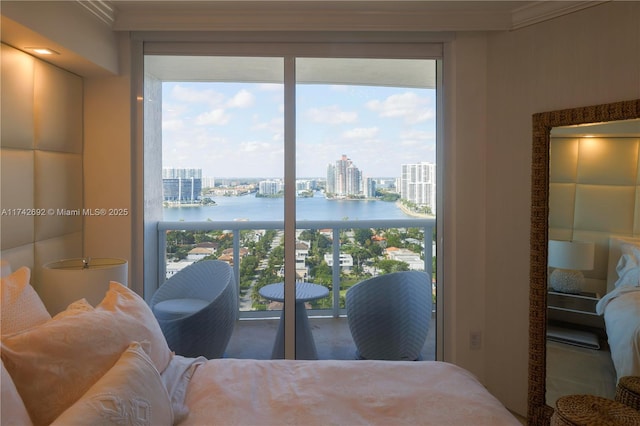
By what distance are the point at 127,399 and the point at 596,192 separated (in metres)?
2.50

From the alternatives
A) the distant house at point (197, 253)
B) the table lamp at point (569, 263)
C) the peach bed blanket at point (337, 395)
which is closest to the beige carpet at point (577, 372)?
the table lamp at point (569, 263)

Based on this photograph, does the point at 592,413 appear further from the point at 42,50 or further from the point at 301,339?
the point at 42,50

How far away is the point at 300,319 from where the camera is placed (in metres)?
3.11

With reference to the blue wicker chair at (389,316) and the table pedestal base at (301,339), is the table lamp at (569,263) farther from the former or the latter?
the table pedestal base at (301,339)

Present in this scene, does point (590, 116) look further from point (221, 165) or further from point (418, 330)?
point (221, 165)

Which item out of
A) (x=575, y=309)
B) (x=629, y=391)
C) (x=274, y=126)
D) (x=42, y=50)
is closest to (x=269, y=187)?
(x=274, y=126)

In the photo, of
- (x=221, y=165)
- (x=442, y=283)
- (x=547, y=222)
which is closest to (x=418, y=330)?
(x=442, y=283)

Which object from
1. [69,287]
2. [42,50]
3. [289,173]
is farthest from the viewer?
[289,173]

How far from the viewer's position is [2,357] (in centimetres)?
128

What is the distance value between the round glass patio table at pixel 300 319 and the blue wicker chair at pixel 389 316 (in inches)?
10.6

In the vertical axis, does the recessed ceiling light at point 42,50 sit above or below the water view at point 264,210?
above

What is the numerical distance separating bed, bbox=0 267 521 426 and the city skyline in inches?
53.9

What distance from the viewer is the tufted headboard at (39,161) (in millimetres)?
2104

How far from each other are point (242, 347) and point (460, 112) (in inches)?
86.0
